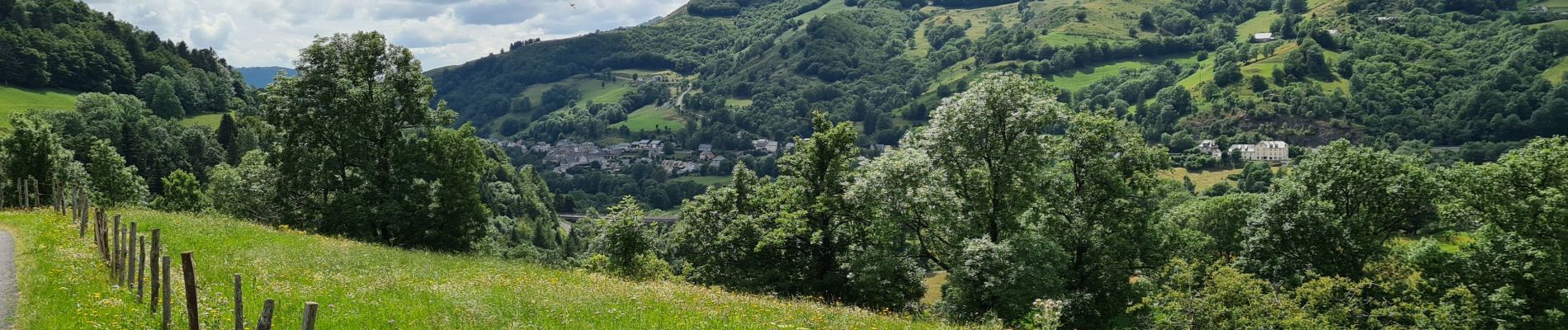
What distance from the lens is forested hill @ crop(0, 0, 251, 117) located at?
482ft

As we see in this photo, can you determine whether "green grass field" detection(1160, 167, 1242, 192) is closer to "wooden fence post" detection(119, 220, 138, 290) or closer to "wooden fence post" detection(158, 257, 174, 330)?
"wooden fence post" detection(119, 220, 138, 290)

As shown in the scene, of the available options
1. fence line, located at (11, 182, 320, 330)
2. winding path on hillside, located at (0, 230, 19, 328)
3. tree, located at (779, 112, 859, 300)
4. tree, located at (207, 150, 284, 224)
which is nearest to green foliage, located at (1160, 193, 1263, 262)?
tree, located at (779, 112, 859, 300)

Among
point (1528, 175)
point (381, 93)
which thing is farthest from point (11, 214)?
point (1528, 175)

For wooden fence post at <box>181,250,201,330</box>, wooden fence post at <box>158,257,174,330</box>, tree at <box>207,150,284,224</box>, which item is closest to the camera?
wooden fence post at <box>181,250,201,330</box>

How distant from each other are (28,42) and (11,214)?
167493mm

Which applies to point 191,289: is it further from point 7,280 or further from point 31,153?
point 31,153

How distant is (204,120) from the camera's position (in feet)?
520

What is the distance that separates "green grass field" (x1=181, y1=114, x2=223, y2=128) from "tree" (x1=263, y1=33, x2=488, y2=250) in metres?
137

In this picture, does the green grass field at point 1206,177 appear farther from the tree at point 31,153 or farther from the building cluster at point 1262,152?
the tree at point 31,153

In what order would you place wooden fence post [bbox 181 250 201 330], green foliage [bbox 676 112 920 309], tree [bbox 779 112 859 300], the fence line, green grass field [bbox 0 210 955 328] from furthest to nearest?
tree [bbox 779 112 859 300]
green foliage [bbox 676 112 920 309]
green grass field [bbox 0 210 955 328]
wooden fence post [bbox 181 250 201 330]
the fence line

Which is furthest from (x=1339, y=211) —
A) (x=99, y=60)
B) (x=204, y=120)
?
(x=99, y=60)

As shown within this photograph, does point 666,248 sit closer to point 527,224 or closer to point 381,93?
point 381,93

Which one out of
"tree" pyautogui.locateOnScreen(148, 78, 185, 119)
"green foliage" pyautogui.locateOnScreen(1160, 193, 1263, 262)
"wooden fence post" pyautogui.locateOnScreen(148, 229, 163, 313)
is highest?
"tree" pyautogui.locateOnScreen(148, 78, 185, 119)

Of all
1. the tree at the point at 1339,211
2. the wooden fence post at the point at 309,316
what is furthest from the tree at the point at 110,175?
the tree at the point at 1339,211
